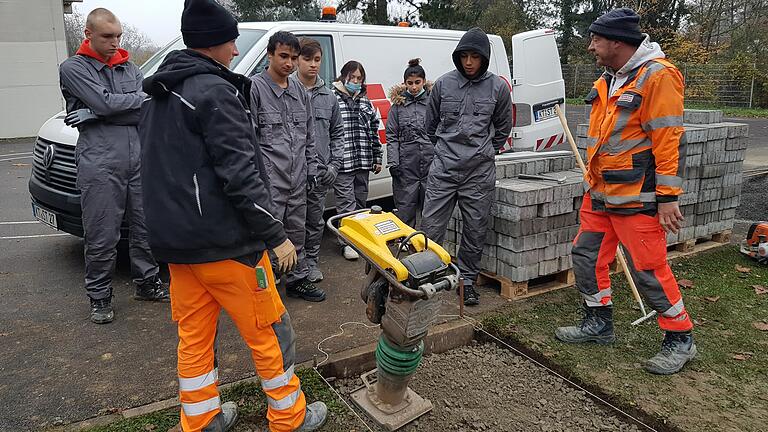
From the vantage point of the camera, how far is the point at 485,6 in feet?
105

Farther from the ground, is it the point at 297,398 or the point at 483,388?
the point at 297,398

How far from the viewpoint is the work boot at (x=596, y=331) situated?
13.1ft

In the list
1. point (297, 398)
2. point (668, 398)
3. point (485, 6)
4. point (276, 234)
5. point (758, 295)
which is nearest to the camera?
point (276, 234)

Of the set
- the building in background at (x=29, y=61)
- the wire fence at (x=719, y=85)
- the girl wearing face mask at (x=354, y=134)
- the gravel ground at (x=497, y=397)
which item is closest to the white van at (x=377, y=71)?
the girl wearing face mask at (x=354, y=134)

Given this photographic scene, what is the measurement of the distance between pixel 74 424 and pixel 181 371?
77 cm

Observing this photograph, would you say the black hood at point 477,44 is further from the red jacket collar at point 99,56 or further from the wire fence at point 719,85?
the wire fence at point 719,85

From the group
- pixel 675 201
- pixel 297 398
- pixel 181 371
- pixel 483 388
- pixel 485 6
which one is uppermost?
pixel 485 6

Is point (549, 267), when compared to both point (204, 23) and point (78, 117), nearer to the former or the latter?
point (204, 23)

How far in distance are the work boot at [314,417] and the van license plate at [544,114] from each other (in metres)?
5.45

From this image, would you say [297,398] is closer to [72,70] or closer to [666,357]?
[666,357]

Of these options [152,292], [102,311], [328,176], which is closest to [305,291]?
[328,176]

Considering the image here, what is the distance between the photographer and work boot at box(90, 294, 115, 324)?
416 cm

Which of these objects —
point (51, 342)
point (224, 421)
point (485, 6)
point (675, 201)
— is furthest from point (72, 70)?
point (485, 6)

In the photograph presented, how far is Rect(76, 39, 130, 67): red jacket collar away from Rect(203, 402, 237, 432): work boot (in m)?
2.71
